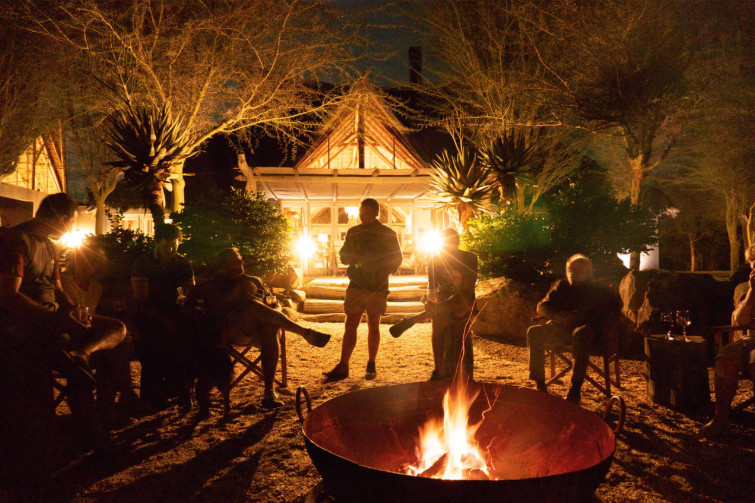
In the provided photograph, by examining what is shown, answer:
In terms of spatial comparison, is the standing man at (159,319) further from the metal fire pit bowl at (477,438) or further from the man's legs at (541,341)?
the man's legs at (541,341)

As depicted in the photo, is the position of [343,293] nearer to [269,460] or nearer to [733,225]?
[269,460]

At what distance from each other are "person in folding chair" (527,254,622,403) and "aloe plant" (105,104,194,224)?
6.00m

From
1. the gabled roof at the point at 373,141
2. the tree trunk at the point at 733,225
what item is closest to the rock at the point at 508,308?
the gabled roof at the point at 373,141

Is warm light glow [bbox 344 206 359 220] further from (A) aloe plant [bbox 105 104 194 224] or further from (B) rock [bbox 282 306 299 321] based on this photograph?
(A) aloe plant [bbox 105 104 194 224]

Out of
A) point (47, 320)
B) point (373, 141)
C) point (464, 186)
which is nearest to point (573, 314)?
point (47, 320)

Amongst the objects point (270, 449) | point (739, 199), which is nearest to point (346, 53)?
point (270, 449)

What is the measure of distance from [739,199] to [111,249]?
2470 cm

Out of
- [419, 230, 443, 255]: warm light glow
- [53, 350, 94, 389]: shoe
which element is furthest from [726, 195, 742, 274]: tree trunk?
[53, 350, 94, 389]: shoe

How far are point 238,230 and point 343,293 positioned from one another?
9.27 ft

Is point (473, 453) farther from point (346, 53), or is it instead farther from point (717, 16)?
point (717, 16)

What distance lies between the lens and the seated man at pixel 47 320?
2.68 metres

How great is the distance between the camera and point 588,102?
935cm

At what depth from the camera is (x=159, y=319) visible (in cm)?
390

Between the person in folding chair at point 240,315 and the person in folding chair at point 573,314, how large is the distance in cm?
222
